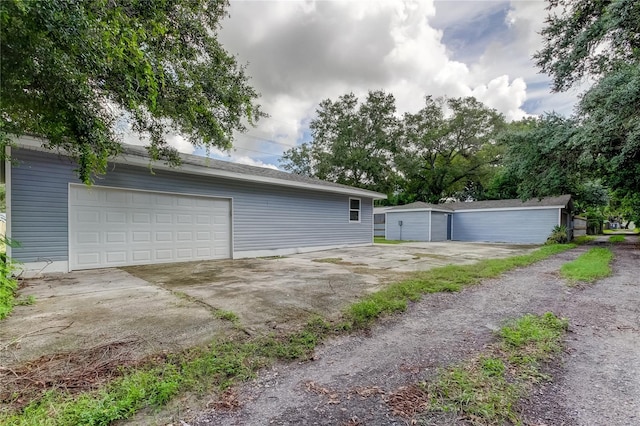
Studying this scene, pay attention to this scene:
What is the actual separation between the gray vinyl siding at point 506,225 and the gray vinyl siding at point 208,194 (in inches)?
401

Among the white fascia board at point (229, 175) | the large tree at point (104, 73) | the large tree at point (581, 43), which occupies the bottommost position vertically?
the white fascia board at point (229, 175)

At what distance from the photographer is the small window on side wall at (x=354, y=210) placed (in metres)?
12.8

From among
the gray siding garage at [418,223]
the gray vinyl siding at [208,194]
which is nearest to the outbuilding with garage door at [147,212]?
the gray vinyl siding at [208,194]

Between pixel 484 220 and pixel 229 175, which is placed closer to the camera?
pixel 229 175

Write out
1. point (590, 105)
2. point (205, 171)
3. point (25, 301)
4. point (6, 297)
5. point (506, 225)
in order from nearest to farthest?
point (6, 297)
point (25, 301)
point (205, 171)
point (590, 105)
point (506, 225)

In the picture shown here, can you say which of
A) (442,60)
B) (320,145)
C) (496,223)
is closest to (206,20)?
(442,60)

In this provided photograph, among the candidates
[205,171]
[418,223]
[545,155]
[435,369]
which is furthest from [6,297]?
[418,223]

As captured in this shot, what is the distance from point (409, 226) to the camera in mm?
19656

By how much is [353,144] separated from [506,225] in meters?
13.5

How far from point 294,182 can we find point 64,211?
6.04 meters

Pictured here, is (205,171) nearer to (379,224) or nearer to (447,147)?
(379,224)

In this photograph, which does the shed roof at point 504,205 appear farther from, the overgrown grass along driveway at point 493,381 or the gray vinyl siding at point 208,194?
the overgrown grass along driveway at point 493,381

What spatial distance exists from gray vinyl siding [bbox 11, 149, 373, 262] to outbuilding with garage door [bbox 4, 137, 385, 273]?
0.06 feet

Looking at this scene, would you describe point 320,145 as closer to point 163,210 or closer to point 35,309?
point 163,210
